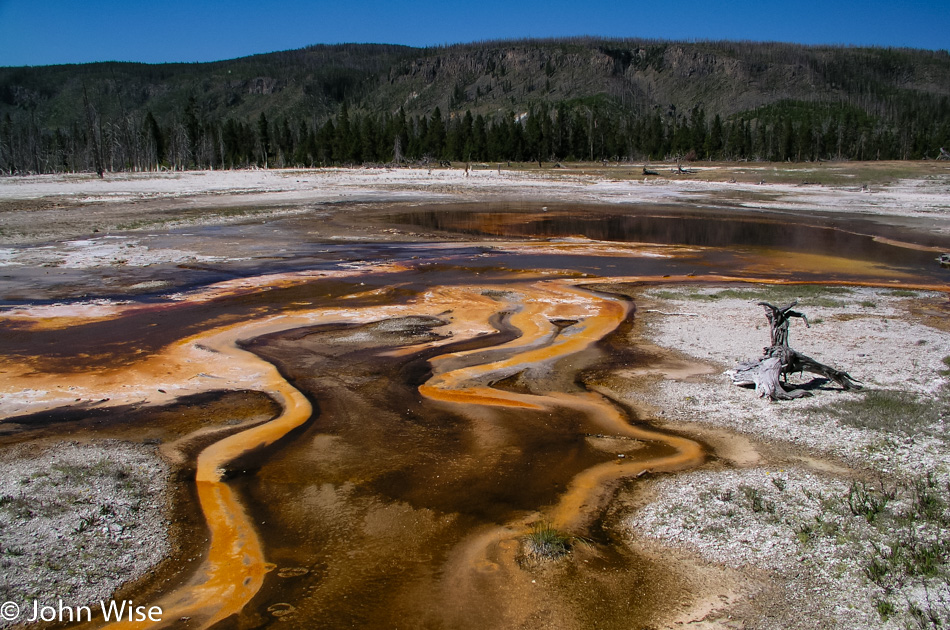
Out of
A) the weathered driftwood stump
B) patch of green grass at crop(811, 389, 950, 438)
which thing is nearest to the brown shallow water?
the weathered driftwood stump

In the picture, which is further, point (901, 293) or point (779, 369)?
point (901, 293)

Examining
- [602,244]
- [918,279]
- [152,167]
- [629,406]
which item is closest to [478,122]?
[152,167]

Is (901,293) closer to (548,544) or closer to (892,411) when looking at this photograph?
(892,411)

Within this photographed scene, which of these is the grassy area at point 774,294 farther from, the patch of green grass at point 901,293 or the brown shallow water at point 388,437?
the brown shallow water at point 388,437

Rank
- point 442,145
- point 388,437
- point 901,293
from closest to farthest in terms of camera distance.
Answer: point 388,437
point 901,293
point 442,145

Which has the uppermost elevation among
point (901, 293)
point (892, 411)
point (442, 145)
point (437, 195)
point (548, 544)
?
point (442, 145)

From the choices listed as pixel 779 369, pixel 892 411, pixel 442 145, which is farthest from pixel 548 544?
pixel 442 145

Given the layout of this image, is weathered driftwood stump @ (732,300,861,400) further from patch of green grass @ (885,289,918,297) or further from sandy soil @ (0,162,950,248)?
sandy soil @ (0,162,950,248)
